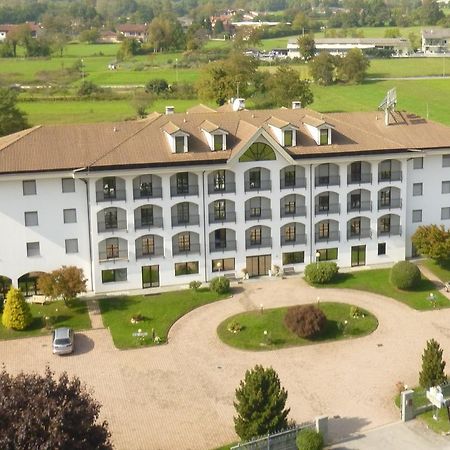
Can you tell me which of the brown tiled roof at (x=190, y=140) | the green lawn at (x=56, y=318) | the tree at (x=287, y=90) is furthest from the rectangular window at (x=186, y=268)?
the tree at (x=287, y=90)

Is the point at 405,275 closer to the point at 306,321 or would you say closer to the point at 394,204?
the point at 394,204

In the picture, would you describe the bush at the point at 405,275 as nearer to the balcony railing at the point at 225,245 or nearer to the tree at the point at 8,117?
the balcony railing at the point at 225,245

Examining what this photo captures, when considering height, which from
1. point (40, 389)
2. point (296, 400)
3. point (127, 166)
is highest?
point (127, 166)

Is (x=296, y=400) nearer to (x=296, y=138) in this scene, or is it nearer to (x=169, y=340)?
(x=169, y=340)

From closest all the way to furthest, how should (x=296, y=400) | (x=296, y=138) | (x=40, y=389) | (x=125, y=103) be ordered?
(x=40, y=389), (x=296, y=400), (x=296, y=138), (x=125, y=103)

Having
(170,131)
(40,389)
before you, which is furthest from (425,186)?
(40,389)

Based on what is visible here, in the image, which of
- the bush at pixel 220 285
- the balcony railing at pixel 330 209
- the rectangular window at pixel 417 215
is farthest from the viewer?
the rectangular window at pixel 417 215

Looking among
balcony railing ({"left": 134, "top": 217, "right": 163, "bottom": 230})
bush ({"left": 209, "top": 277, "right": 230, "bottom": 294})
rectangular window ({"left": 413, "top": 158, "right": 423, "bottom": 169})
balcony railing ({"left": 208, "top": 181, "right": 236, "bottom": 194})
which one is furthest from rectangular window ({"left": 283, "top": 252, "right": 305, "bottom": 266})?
rectangular window ({"left": 413, "top": 158, "right": 423, "bottom": 169})
